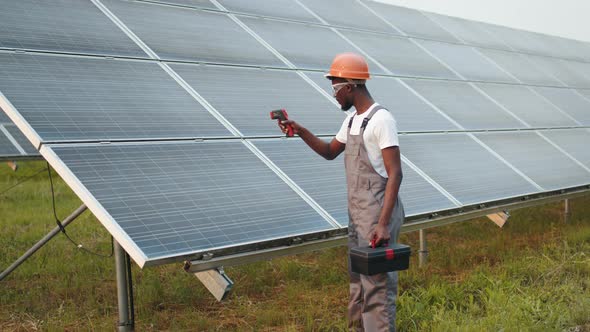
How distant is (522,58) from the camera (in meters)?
12.3

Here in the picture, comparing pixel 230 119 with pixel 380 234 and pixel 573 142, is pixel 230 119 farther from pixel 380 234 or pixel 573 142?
pixel 573 142

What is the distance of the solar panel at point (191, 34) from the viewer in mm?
6219

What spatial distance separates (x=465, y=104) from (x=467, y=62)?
207cm

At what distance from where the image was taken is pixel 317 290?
7.13m

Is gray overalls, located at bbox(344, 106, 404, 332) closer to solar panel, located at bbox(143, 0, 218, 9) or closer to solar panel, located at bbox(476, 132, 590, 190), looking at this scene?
solar panel, located at bbox(143, 0, 218, 9)

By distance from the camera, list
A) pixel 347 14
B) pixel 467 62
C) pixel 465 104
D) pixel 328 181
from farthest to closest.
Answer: pixel 467 62, pixel 347 14, pixel 465 104, pixel 328 181

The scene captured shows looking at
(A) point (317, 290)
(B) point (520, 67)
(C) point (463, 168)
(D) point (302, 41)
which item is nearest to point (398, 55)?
(D) point (302, 41)

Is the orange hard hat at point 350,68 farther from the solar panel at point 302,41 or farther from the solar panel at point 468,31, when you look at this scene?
the solar panel at point 468,31

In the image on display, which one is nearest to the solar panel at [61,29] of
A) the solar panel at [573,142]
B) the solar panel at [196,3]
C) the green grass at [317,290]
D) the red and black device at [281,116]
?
the solar panel at [196,3]

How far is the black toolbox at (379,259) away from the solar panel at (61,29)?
285cm

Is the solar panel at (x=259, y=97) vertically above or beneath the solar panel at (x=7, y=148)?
above

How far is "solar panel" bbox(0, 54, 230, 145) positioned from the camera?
4.59 meters

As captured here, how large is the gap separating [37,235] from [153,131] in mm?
6183

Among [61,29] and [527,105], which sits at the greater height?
[61,29]
